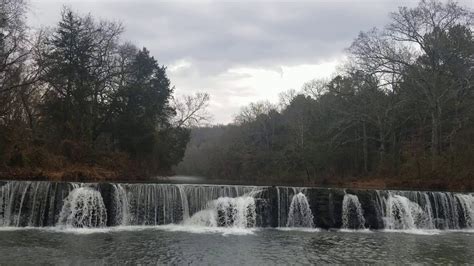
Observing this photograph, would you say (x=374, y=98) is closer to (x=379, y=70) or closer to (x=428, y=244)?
(x=379, y=70)

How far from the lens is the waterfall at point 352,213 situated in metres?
20.0

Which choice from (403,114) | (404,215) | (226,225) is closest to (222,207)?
(226,225)

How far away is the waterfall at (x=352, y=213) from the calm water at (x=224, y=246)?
1547 millimetres

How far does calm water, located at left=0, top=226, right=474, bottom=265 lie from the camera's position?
488 inches

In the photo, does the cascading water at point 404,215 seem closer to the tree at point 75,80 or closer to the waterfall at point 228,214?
the waterfall at point 228,214

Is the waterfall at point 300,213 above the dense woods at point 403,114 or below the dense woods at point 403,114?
below

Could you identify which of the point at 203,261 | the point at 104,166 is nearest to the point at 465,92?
the point at 104,166

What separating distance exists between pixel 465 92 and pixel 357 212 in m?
17.7

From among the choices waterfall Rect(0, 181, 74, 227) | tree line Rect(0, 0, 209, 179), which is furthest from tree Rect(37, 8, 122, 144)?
waterfall Rect(0, 181, 74, 227)

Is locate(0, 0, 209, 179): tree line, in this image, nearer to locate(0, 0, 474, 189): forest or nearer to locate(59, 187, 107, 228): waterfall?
locate(0, 0, 474, 189): forest

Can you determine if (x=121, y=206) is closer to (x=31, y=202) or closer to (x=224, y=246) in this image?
(x=31, y=202)

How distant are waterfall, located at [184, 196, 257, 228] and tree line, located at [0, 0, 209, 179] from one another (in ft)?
36.2

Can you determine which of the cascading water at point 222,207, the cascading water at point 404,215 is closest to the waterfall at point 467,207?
the cascading water at point 222,207

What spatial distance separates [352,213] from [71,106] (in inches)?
792
